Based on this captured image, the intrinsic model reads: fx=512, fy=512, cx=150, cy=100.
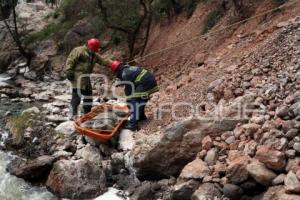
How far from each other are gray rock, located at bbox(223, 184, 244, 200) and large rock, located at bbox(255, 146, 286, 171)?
1.93 ft

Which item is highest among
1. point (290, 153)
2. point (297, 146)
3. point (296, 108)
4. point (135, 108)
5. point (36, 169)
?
point (296, 108)

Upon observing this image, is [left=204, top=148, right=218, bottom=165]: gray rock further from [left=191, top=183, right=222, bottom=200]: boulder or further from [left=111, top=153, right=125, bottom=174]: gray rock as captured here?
[left=111, top=153, right=125, bottom=174]: gray rock

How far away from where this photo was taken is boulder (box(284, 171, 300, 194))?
7.22 metres

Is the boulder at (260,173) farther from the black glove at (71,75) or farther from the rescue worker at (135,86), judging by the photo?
the black glove at (71,75)

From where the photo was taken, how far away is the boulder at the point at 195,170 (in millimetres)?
8797

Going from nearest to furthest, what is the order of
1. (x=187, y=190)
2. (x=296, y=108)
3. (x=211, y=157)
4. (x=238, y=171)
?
1. (x=238, y=171)
2. (x=296, y=108)
3. (x=187, y=190)
4. (x=211, y=157)

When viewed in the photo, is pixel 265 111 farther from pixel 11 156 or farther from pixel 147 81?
pixel 11 156

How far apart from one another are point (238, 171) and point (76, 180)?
3.49 m

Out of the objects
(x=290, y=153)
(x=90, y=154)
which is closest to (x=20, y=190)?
(x=90, y=154)

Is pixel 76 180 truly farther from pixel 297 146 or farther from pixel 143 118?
pixel 297 146

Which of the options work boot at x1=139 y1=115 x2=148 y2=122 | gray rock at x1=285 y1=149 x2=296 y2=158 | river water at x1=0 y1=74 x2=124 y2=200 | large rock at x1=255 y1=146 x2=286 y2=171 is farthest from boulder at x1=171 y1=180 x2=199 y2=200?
work boot at x1=139 y1=115 x2=148 y2=122

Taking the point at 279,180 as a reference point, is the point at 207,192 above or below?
below

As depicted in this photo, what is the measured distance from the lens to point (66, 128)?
41.3ft

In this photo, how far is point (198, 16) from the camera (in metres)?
19.9
